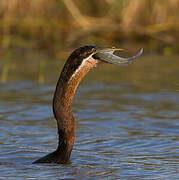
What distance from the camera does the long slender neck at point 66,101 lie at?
6246 mm

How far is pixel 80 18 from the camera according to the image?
17031 millimetres

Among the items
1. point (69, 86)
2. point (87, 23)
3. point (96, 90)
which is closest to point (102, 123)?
point (96, 90)

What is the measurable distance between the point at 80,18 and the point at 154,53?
103 inches

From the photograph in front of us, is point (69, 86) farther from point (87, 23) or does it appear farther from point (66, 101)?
point (87, 23)

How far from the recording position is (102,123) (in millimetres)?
9117

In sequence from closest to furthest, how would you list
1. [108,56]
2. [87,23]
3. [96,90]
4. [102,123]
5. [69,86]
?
1. [69,86]
2. [108,56]
3. [102,123]
4. [96,90]
5. [87,23]

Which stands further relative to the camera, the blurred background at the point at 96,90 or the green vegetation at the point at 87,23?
the green vegetation at the point at 87,23

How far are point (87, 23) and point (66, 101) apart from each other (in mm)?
10882

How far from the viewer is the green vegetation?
1670 centimetres

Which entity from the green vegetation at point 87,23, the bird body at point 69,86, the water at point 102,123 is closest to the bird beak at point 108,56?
the bird body at point 69,86

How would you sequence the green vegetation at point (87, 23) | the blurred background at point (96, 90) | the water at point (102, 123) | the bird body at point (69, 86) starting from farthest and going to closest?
the green vegetation at point (87, 23) < the blurred background at point (96, 90) < the water at point (102, 123) < the bird body at point (69, 86)

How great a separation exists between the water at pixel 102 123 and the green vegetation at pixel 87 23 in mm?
2526

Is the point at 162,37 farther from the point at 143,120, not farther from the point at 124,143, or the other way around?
the point at 124,143

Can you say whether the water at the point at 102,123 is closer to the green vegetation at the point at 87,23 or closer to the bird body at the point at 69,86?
the bird body at the point at 69,86
